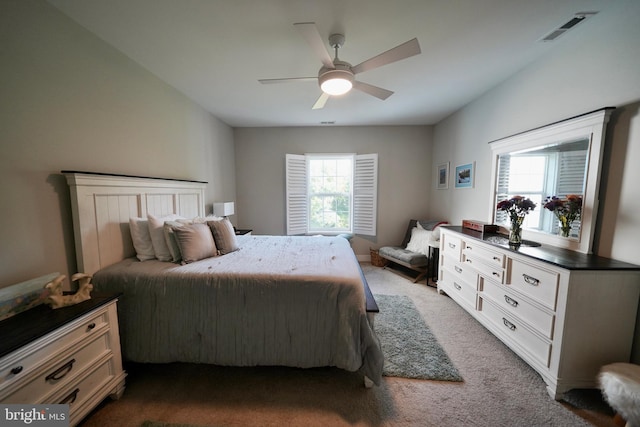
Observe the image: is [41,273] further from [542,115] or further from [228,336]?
[542,115]

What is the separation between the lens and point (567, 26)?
1.61 m

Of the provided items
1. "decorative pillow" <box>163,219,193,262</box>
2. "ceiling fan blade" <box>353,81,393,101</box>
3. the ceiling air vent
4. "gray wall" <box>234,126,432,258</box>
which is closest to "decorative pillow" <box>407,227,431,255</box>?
"gray wall" <box>234,126,432,258</box>

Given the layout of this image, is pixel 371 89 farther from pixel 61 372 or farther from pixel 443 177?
pixel 61 372

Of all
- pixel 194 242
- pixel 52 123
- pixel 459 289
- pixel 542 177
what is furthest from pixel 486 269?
pixel 52 123

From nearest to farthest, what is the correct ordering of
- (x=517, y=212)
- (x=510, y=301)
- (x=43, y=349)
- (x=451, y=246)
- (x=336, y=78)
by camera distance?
1. (x=43, y=349)
2. (x=336, y=78)
3. (x=510, y=301)
4. (x=517, y=212)
5. (x=451, y=246)

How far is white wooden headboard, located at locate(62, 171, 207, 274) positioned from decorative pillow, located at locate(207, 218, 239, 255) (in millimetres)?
653

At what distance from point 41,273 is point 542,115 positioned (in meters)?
4.09

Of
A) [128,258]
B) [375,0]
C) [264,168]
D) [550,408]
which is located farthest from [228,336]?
[264,168]

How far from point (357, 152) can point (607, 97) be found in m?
2.91

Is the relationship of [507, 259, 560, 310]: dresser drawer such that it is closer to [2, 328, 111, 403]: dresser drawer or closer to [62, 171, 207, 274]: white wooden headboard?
[2, 328, 111, 403]: dresser drawer

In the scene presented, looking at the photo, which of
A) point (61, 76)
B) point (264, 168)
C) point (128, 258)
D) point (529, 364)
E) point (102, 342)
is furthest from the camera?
point (264, 168)

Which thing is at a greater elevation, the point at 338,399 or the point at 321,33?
the point at 321,33

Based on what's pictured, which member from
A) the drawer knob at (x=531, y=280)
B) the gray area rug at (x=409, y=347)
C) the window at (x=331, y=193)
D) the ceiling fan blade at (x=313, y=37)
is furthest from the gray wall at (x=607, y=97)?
the window at (x=331, y=193)

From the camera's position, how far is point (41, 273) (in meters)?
1.43
